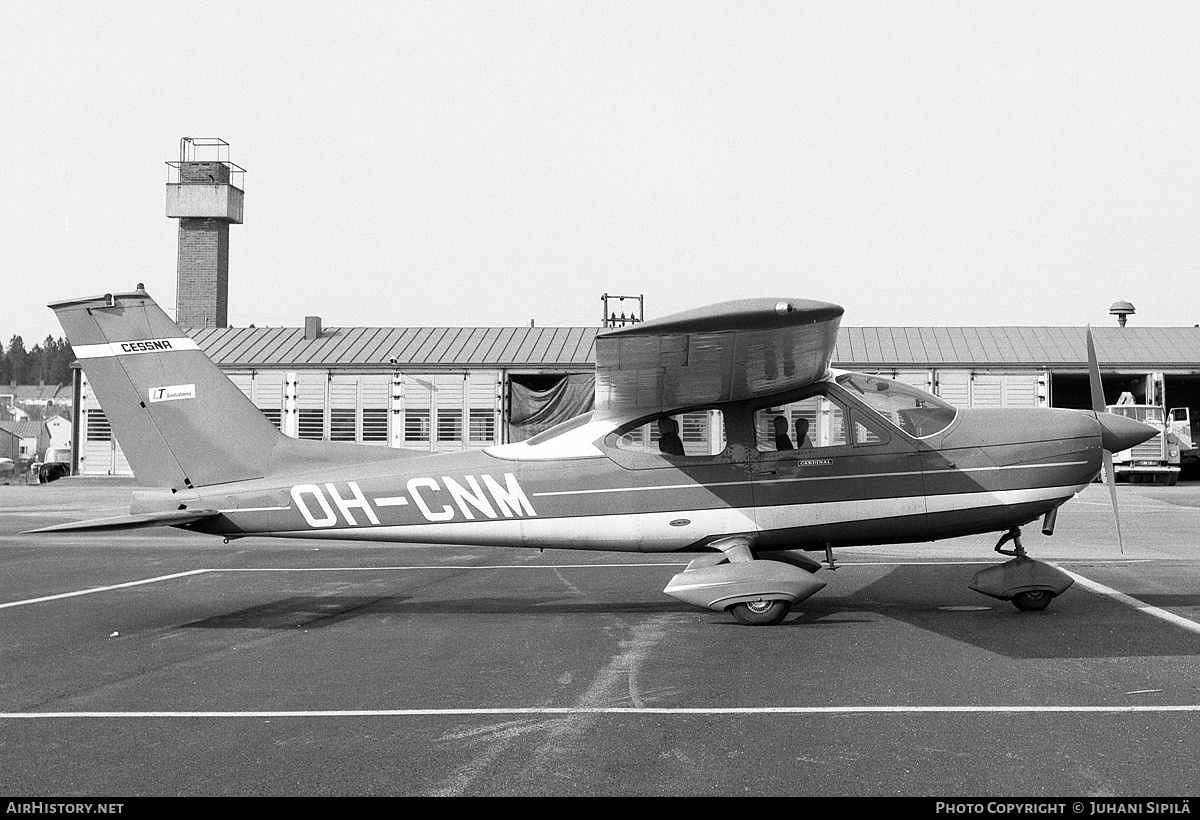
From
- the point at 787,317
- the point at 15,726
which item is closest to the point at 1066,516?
the point at 787,317

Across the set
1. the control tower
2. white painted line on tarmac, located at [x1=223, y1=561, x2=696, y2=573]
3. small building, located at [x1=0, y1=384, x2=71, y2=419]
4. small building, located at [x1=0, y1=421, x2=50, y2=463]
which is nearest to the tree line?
small building, located at [x1=0, y1=384, x2=71, y2=419]

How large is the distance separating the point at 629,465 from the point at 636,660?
2.37 m

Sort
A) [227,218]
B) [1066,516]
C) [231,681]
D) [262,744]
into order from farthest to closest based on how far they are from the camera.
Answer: [227,218] → [1066,516] → [231,681] → [262,744]

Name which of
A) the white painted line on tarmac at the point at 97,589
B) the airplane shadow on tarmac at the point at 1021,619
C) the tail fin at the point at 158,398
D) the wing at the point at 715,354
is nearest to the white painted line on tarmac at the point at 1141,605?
the airplane shadow on tarmac at the point at 1021,619

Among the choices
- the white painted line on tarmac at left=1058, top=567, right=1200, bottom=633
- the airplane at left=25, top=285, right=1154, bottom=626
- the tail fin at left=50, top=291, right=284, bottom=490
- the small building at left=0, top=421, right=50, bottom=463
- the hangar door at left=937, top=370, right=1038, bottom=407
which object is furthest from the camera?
the small building at left=0, top=421, right=50, bottom=463

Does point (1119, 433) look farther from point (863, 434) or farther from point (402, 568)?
point (402, 568)

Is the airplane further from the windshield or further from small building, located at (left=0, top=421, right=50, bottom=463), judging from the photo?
small building, located at (left=0, top=421, right=50, bottom=463)

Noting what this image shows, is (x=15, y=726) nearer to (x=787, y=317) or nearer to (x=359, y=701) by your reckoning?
(x=359, y=701)

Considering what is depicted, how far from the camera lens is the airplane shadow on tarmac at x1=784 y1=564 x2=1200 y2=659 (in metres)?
7.24

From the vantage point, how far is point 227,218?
46375 millimetres

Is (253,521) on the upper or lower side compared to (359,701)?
upper

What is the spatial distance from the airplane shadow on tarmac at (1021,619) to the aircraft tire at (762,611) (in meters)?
0.16

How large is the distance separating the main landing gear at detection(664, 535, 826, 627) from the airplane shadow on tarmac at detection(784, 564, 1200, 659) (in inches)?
10.5

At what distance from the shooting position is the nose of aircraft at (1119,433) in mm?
8945
